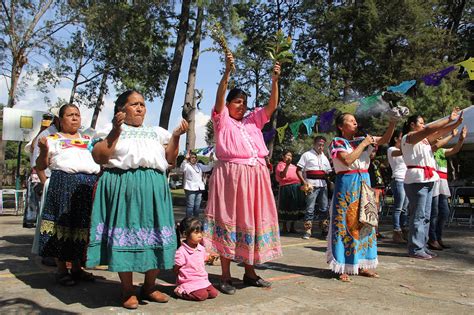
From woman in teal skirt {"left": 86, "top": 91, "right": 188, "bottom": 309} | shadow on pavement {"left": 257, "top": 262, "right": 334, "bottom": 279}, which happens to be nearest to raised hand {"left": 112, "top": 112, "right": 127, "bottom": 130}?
woman in teal skirt {"left": 86, "top": 91, "right": 188, "bottom": 309}

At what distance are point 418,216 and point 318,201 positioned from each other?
3.03 meters

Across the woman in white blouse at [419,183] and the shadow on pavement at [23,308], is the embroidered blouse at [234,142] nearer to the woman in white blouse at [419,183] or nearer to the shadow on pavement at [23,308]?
the shadow on pavement at [23,308]

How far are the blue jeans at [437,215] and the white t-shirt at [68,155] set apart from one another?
507 centimetres

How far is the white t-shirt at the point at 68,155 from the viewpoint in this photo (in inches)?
179

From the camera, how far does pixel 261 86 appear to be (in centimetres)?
2830

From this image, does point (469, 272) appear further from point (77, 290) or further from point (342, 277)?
point (77, 290)

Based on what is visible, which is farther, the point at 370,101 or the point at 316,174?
the point at 370,101

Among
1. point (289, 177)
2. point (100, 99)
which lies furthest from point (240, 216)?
point (100, 99)

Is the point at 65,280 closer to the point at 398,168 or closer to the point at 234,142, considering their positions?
the point at 234,142

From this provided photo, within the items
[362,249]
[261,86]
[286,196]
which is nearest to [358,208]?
[362,249]

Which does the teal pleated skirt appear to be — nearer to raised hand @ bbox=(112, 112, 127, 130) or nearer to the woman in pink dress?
raised hand @ bbox=(112, 112, 127, 130)

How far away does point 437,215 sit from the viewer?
7148 millimetres

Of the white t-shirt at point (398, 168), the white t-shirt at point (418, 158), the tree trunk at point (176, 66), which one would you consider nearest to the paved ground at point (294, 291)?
the white t-shirt at point (418, 158)

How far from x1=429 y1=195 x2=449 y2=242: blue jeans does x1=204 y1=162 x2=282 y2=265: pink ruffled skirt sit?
3.64m
